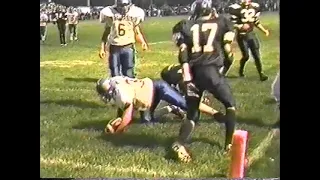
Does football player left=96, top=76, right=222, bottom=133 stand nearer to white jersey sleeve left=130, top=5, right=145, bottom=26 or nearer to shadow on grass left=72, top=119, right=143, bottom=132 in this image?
shadow on grass left=72, top=119, right=143, bottom=132

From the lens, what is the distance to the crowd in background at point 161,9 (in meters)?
5.66

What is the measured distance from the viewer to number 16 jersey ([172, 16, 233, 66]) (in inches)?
224

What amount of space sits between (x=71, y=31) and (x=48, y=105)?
0.59 metres

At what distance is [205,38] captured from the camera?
571 cm

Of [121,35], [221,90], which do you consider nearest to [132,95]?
[121,35]

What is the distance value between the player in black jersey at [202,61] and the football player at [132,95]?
0.13 m

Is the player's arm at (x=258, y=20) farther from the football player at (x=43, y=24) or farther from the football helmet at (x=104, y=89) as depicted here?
the football player at (x=43, y=24)

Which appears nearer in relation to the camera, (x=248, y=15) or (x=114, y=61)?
(x=248, y=15)

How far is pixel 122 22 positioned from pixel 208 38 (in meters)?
0.66

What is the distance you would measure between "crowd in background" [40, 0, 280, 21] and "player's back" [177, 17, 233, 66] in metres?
0.09

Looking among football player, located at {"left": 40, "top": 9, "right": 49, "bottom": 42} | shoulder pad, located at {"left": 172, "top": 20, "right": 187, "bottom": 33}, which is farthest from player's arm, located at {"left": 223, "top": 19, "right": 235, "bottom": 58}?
football player, located at {"left": 40, "top": 9, "right": 49, "bottom": 42}

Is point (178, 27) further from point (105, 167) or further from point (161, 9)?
point (105, 167)

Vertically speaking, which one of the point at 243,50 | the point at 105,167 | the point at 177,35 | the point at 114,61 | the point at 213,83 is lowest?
the point at 105,167

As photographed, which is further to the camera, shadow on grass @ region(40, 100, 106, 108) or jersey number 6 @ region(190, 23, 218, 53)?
shadow on grass @ region(40, 100, 106, 108)
